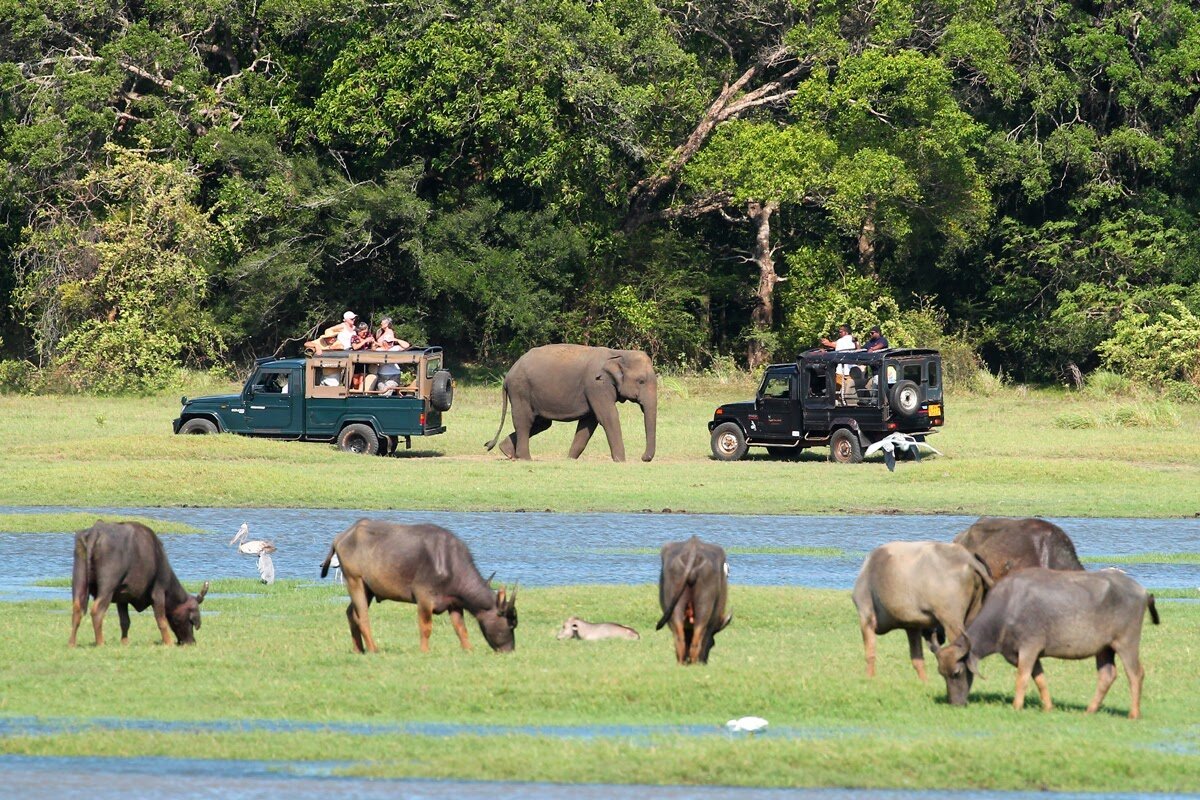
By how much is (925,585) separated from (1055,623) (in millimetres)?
1072

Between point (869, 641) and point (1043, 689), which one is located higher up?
point (869, 641)

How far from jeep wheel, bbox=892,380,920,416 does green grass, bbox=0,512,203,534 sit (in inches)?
535

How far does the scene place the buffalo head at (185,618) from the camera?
13664 millimetres

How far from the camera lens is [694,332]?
52344mm

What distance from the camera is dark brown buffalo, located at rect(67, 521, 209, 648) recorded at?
13.0m

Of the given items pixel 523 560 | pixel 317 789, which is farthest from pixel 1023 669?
pixel 523 560

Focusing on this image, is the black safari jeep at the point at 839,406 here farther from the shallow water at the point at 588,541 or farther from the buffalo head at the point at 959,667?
the buffalo head at the point at 959,667

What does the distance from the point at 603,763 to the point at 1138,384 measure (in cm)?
3841

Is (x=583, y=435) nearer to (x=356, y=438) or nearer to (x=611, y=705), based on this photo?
(x=356, y=438)

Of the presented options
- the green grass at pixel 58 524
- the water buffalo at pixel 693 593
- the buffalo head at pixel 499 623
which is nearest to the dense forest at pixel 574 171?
the green grass at pixel 58 524

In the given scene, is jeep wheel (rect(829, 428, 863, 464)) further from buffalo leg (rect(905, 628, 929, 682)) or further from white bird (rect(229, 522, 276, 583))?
buffalo leg (rect(905, 628, 929, 682))

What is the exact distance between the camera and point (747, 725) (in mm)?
11305

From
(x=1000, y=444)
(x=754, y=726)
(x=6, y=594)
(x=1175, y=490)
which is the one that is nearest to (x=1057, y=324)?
(x=1000, y=444)

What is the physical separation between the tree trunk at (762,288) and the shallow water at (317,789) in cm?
4136
